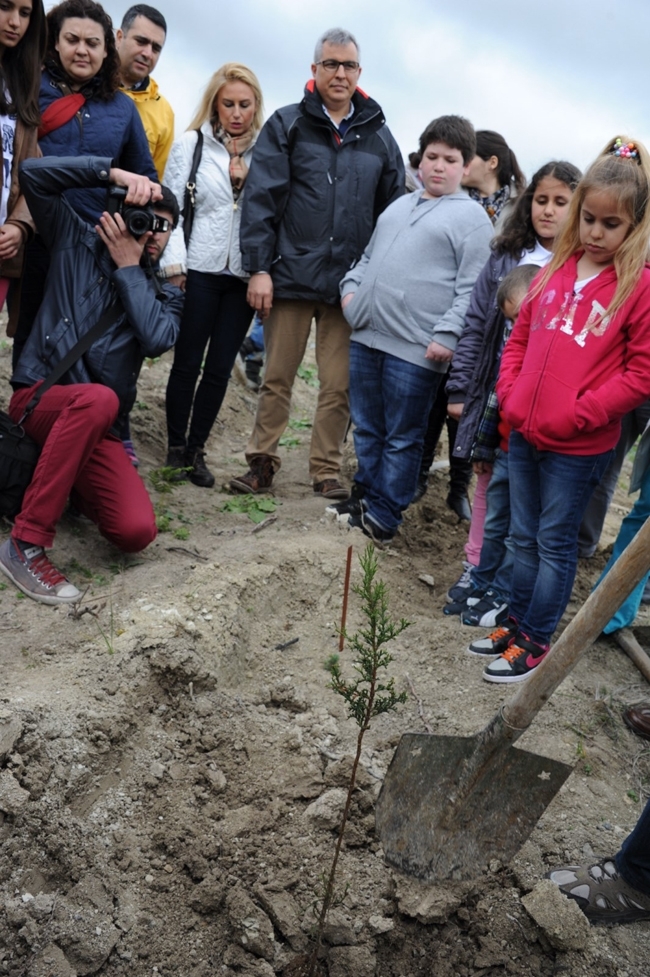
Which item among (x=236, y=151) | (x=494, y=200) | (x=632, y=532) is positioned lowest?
(x=632, y=532)

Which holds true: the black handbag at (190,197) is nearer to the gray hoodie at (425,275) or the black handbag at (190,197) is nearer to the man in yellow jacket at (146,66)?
the man in yellow jacket at (146,66)

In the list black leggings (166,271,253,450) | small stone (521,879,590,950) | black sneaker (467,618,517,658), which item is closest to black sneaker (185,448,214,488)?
black leggings (166,271,253,450)

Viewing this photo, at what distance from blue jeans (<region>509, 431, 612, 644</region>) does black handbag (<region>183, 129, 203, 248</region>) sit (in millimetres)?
2426

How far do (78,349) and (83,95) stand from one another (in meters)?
1.40

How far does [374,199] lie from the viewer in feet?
17.1

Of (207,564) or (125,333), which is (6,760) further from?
(125,333)

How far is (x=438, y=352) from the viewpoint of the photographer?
15.1 ft

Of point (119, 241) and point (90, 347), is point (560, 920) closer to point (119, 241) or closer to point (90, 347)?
point (90, 347)

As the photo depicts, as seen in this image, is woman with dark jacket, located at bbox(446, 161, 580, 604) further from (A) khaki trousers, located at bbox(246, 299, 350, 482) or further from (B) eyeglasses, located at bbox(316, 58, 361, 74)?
(B) eyeglasses, located at bbox(316, 58, 361, 74)

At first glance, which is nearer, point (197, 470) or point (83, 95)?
point (83, 95)

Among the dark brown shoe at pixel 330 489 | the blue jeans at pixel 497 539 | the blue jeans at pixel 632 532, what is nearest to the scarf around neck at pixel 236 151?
the dark brown shoe at pixel 330 489

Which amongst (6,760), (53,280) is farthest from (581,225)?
(6,760)

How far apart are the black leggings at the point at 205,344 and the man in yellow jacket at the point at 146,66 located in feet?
3.07

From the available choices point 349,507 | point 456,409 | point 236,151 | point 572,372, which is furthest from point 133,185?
point 572,372
